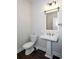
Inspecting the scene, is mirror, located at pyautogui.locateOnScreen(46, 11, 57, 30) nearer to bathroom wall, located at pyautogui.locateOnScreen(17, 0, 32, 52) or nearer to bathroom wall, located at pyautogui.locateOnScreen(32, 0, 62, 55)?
bathroom wall, located at pyautogui.locateOnScreen(32, 0, 62, 55)

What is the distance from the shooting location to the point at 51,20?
2.55m

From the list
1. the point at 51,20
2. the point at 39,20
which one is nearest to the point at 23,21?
the point at 39,20

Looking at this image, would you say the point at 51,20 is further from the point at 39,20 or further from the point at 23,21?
the point at 23,21

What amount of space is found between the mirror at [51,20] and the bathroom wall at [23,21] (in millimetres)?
967

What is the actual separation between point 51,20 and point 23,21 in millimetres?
1206

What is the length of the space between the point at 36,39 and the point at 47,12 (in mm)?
1204

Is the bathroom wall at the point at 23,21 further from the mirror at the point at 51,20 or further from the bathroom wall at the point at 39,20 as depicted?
the mirror at the point at 51,20

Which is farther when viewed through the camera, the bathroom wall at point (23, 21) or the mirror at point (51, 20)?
the bathroom wall at point (23, 21)

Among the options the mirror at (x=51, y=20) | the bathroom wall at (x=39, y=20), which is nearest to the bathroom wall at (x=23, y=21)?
the bathroom wall at (x=39, y=20)

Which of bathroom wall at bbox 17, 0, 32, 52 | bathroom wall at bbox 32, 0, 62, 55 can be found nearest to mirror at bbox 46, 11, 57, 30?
bathroom wall at bbox 32, 0, 62, 55

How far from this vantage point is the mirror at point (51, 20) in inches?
95.1

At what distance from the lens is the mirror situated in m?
2.42

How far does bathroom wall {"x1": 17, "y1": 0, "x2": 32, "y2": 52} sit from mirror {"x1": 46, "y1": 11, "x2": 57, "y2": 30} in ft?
3.17
